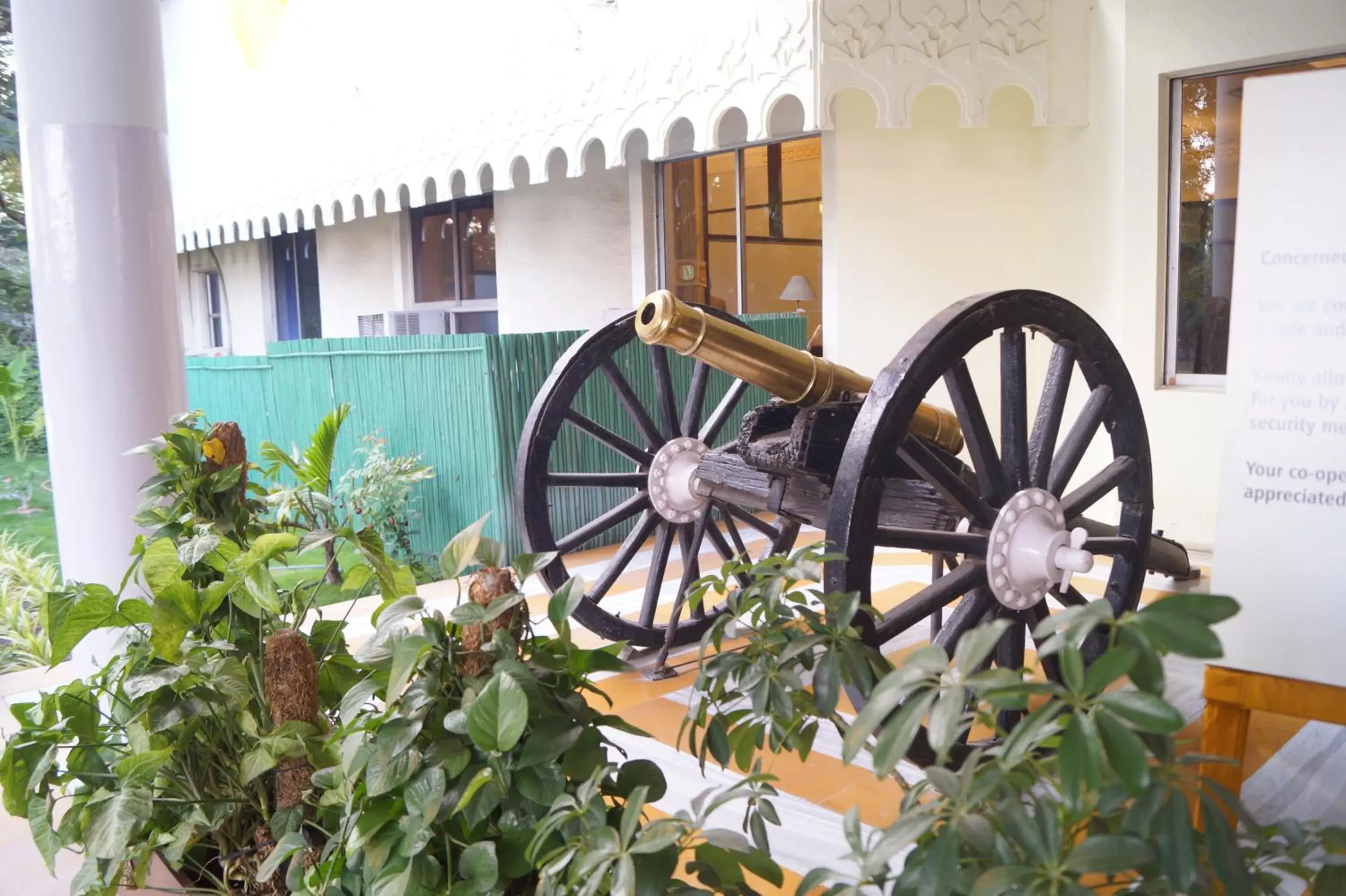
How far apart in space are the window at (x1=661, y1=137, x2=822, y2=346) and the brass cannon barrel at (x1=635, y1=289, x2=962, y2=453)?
419 centimetres

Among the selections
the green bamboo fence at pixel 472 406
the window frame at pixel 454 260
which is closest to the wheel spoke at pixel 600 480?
the green bamboo fence at pixel 472 406

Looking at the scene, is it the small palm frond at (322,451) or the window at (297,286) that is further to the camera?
the window at (297,286)

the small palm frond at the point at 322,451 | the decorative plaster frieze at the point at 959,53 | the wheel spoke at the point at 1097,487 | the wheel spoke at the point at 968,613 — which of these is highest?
the decorative plaster frieze at the point at 959,53

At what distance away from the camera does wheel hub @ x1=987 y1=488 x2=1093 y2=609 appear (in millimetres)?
2643

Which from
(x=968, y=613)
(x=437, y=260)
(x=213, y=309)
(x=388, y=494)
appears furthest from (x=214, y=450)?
(x=213, y=309)

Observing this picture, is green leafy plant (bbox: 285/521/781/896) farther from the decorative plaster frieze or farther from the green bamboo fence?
the decorative plaster frieze

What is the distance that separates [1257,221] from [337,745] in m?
1.83

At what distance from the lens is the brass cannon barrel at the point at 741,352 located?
298 cm

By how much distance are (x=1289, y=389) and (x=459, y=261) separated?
9.45 m

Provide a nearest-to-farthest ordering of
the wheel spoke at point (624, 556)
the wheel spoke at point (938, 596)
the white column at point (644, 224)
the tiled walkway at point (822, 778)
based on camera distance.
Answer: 1. the wheel spoke at point (938, 596)
2. the tiled walkway at point (822, 778)
3. the wheel spoke at point (624, 556)
4. the white column at point (644, 224)

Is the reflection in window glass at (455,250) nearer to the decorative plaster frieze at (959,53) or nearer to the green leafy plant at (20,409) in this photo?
the decorative plaster frieze at (959,53)

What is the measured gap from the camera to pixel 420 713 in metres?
1.34

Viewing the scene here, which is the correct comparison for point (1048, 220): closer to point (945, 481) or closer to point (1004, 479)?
point (1004, 479)

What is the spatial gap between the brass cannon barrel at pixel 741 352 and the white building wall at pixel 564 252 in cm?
543
